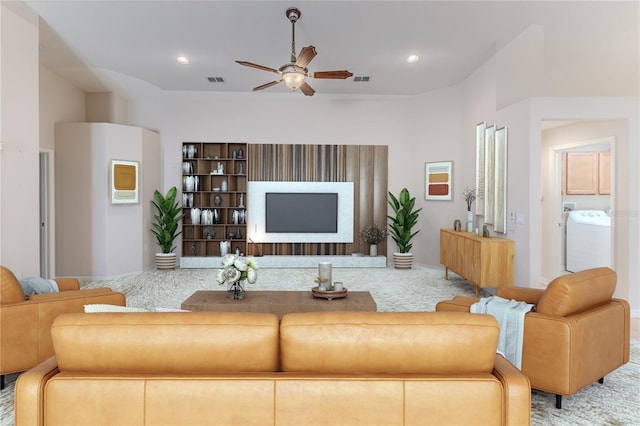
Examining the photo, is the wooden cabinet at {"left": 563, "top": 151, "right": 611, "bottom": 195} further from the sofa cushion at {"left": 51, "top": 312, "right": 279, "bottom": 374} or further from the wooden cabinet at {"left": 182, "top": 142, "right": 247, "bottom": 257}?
the sofa cushion at {"left": 51, "top": 312, "right": 279, "bottom": 374}

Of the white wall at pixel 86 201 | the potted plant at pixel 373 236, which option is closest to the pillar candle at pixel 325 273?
the potted plant at pixel 373 236

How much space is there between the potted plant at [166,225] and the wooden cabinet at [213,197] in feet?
1.23

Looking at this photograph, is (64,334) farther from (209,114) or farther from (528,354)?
(209,114)

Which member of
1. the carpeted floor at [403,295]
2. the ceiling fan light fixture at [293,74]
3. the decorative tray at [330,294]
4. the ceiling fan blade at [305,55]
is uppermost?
the ceiling fan blade at [305,55]

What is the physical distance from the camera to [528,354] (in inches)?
94.7

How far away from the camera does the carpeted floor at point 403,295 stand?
2.41m

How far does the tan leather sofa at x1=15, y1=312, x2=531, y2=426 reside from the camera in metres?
1.41

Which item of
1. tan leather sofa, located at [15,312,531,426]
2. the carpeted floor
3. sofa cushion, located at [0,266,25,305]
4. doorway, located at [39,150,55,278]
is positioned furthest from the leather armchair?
doorway, located at [39,150,55,278]

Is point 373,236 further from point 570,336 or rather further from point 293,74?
point 570,336

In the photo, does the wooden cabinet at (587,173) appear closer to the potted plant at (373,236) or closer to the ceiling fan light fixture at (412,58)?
the ceiling fan light fixture at (412,58)

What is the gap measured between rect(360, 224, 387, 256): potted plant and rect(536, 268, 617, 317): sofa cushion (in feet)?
16.4

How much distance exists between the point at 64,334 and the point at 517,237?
469cm

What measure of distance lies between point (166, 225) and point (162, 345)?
596 centimetres

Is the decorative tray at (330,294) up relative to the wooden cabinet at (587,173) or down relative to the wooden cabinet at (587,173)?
down
